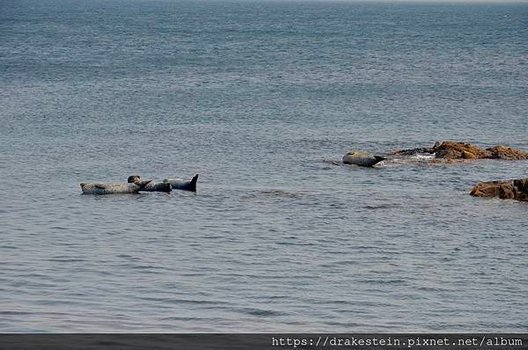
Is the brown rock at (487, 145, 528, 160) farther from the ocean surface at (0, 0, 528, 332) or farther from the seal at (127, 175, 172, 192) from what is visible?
the seal at (127, 175, 172, 192)

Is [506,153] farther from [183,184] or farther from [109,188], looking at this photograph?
[109,188]

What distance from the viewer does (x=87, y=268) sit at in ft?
97.7

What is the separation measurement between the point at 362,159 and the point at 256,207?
31.6 feet

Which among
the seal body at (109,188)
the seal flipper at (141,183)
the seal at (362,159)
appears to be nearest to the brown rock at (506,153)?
the seal at (362,159)

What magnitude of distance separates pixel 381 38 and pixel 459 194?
11300cm

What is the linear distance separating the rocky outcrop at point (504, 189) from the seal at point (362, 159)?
21.9 ft

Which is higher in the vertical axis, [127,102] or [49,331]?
[49,331]

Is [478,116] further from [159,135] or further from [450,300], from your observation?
[450,300]

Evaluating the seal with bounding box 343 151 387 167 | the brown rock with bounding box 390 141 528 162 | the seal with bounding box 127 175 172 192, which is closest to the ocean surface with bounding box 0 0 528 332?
the seal with bounding box 343 151 387 167

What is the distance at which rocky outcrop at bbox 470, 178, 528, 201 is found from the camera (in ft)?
133

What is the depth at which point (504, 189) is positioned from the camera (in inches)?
1614

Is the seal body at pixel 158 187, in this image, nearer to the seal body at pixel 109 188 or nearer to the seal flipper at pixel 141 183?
the seal flipper at pixel 141 183

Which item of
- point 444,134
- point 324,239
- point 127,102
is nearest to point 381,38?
point 127,102

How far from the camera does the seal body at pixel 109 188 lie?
1645 inches
